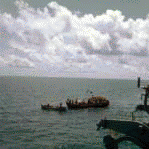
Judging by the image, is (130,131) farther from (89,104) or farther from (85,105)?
(89,104)

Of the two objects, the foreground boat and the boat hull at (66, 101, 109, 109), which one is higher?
the foreground boat

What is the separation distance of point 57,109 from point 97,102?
17.0m

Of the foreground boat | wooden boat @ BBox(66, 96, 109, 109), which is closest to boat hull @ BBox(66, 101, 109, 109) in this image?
wooden boat @ BBox(66, 96, 109, 109)

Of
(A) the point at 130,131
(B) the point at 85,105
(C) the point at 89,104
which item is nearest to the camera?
(A) the point at 130,131

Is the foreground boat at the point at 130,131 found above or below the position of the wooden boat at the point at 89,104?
above

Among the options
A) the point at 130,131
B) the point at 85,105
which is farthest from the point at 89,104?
the point at 130,131

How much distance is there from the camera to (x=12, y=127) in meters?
35.0

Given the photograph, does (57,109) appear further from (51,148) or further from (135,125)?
(135,125)

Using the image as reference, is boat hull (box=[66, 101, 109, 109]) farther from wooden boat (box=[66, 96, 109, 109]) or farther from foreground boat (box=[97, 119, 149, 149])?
foreground boat (box=[97, 119, 149, 149])

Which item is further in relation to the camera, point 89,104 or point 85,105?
point 89,104

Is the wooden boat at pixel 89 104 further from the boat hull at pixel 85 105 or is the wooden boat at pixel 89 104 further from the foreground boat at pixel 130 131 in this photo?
the foreground boat at pixel 130 131

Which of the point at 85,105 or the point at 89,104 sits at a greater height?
the point at 89,104

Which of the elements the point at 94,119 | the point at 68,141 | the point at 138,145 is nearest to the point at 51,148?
the point at 68,141

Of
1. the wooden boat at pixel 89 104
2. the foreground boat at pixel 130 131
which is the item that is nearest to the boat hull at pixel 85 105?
the wooden boat at pixel 89 104
